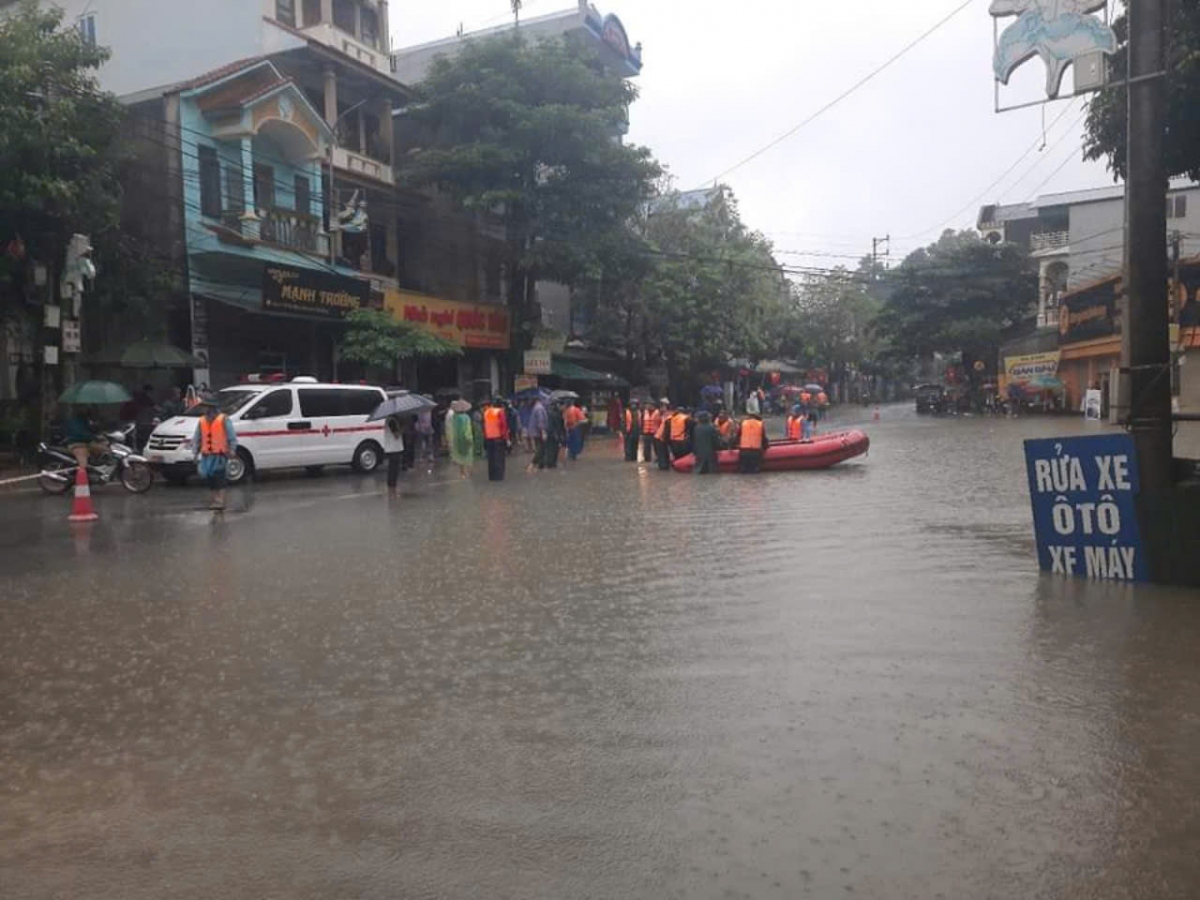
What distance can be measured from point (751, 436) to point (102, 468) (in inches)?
460

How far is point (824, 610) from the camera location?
762 cm

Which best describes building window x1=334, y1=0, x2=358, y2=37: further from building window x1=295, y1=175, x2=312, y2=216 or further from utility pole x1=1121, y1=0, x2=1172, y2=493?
utility pole x1=1121, y1=0, x2=1172, y2=493

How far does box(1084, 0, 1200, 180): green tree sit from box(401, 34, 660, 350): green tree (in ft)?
71.4

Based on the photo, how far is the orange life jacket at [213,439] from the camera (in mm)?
13961

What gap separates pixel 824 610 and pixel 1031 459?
2540 mm

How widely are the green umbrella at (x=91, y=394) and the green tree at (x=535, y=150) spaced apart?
13.6 meters

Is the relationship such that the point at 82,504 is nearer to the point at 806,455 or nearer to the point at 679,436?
the point at 679,436

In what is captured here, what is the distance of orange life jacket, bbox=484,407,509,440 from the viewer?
62.5 ft

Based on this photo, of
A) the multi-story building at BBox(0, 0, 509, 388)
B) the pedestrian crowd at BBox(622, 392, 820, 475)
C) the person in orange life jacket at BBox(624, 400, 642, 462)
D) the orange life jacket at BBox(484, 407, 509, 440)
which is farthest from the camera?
the multi-story building at BBox(0, 0, 509, 388)

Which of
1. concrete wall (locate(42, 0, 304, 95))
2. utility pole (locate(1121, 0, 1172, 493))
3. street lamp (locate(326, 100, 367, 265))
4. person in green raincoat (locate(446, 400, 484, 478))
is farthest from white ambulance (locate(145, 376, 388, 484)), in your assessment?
utility pole (locate(1121, 0, 1172, 493))

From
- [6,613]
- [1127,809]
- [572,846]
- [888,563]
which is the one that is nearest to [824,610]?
[888,563]

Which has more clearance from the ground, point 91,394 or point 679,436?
point 91,394

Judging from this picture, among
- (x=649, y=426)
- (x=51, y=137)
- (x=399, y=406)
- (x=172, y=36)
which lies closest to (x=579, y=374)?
(x=649, y=426)

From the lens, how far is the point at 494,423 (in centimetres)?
1905
